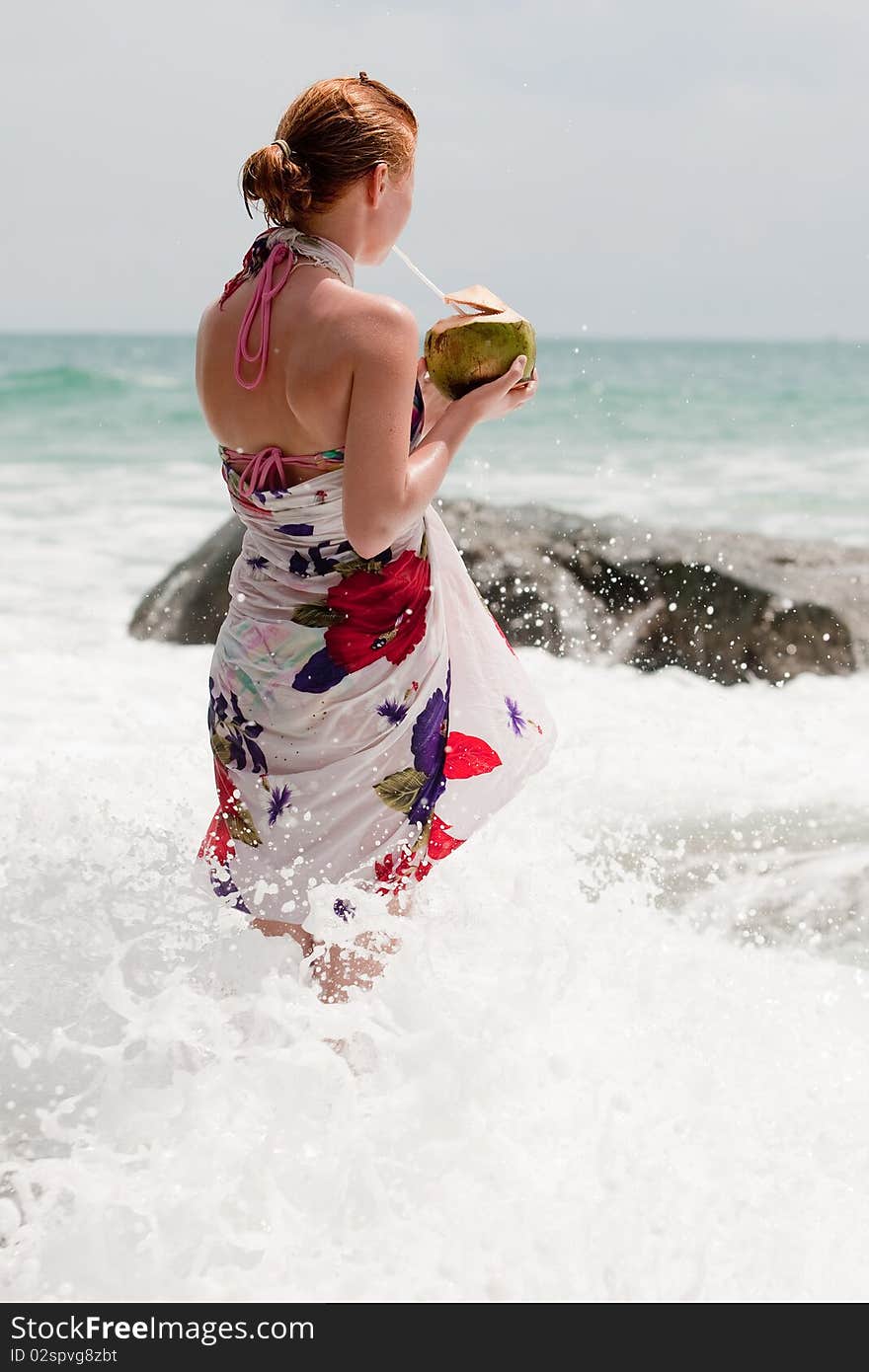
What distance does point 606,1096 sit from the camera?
2500mm

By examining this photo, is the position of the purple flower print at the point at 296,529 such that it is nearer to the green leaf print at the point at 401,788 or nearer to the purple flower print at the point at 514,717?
the green leaf print at the point at 401,788

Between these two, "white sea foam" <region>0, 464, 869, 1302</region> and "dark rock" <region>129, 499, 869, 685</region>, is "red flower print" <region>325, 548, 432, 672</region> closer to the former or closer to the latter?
"white sea foam" <region>0, 464, 869, 1302</region>

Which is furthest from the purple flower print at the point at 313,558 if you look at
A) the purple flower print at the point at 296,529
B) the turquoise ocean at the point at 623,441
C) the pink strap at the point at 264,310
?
the turquoise ocean at the point at 623,441

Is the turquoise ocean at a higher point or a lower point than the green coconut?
lower

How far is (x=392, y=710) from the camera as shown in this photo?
2355mm

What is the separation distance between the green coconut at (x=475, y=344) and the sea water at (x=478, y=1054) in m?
1.06

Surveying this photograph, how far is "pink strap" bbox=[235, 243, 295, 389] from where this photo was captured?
2.13m

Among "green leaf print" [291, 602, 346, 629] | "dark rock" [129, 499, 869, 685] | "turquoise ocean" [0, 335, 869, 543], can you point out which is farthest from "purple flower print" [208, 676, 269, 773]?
"turquoise ocean" [0, 335, 869, 543]

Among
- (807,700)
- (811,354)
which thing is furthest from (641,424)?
(811,354)

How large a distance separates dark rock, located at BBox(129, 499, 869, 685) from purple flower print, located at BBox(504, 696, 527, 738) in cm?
375

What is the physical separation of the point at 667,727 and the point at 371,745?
340cm

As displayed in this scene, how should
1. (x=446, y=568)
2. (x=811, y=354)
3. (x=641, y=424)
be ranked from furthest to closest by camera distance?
(x=811, y=354) → (x=641, y=424) → (x=446, y=568)

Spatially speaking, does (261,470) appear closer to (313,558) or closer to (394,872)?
(313,558)
